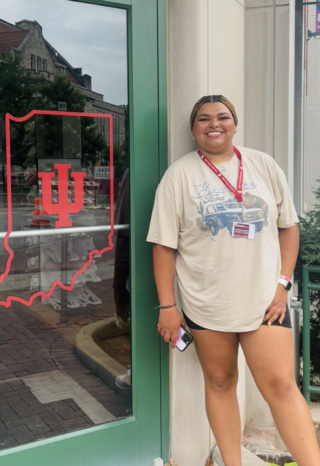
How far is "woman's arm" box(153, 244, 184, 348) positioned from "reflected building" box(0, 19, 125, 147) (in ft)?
2.01

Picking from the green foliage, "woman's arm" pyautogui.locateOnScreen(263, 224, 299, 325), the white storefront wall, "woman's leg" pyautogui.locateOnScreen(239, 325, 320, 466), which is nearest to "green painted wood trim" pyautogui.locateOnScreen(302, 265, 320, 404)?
the green foliage

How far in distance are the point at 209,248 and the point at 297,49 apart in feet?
9.16

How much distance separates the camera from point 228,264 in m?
2.15

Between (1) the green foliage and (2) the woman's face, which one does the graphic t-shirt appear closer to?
(2) the woman's face

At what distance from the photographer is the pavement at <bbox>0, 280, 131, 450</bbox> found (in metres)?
2.28

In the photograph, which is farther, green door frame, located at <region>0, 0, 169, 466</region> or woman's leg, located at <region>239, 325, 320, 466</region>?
green door frame, located at <region>0, 0, 169, 466</region>

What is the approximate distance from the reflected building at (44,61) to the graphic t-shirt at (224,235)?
47cm

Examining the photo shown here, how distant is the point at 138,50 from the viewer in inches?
95.4

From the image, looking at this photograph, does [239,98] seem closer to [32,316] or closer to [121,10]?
[121,10]

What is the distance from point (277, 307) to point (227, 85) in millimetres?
1267

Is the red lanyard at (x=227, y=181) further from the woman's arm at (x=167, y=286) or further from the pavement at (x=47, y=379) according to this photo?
the pavement at (x=47, y=379)

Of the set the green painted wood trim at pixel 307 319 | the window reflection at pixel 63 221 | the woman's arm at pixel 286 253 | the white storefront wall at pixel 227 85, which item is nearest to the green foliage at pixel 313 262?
the green painted wood trim at pixel 307 319

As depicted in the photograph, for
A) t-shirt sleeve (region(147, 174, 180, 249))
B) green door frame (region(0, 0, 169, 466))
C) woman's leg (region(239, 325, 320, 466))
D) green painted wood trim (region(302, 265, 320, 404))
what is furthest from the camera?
green painted wood trim (region(302, 265, 320, 404))

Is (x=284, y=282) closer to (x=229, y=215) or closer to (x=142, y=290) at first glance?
(x=229, y=215)
